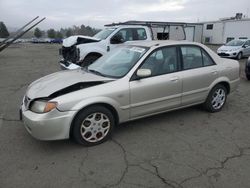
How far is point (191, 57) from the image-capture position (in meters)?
4.95

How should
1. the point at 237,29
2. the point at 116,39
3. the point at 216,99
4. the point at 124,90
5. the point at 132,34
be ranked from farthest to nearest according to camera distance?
the point at 237,29 → the point at 132,34 → the point at 116,39 → the point at 216,99 → the point at 124,90

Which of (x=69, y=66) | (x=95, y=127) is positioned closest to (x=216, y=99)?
(x=95, y=127)

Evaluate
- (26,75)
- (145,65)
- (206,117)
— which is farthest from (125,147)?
(26,75)

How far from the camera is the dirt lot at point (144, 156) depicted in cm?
307

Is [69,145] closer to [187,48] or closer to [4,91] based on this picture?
[187,48]

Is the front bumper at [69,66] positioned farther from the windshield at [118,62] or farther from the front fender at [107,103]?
the front fender at [107,103]

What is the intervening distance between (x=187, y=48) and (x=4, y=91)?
17.2 ft

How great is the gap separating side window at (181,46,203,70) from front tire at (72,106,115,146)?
185 centimetres

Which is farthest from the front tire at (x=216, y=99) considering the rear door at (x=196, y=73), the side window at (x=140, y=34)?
the side window at (x=140, y=34)

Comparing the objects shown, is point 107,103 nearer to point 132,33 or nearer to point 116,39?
point 116,39

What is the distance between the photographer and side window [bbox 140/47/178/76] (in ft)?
14.4

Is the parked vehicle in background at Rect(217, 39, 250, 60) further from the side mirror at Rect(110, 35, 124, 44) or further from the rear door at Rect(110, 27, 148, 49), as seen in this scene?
the side mirror at Rect(110, 35, 124, 44)

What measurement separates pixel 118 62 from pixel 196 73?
151cm

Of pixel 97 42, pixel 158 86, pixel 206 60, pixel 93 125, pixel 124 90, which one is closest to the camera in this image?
pixel 93 125
